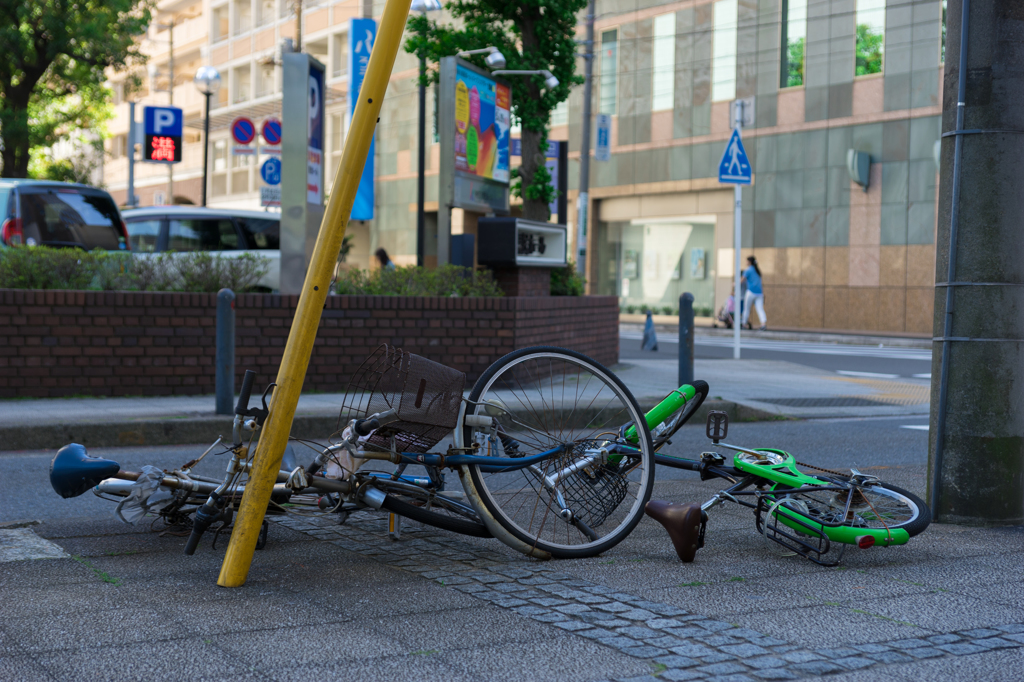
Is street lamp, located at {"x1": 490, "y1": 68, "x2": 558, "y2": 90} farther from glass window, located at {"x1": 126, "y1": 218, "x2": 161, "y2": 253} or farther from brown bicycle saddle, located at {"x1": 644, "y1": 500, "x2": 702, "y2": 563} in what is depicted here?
brown bicycle saddle, located at {"x1": 644, "y1": 500, "x2": 702, "y2": 563}

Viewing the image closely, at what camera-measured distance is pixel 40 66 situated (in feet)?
72.9

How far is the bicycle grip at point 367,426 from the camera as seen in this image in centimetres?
418

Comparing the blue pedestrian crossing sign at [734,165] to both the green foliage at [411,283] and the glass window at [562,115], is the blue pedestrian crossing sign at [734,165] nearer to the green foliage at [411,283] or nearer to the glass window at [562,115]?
the green foliage at [411,283]

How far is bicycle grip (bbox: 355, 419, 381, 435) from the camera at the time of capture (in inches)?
164

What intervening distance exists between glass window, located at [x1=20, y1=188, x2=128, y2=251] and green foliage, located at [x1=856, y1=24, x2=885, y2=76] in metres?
20.0

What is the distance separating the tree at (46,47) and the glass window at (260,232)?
29.1 ft

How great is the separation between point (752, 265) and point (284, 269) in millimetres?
17389

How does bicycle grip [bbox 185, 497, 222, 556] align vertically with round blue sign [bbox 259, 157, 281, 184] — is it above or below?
below

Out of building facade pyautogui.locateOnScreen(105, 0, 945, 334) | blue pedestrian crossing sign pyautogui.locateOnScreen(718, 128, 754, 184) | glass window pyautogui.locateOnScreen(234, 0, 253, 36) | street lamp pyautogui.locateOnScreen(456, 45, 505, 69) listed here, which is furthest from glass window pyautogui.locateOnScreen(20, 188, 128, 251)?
glass window pyautogui.locateOnScreen(234, 0, 253, 36)

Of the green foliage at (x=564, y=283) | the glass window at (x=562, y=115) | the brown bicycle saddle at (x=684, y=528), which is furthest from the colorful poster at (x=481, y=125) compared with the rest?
the glass window at (x=562, y=115)

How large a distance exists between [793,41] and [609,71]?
6.59 meters

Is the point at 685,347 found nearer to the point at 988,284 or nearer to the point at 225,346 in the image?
the point at 225,346

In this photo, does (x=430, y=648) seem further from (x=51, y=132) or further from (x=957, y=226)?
(x=51, y=132)

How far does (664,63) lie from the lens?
3156cm
